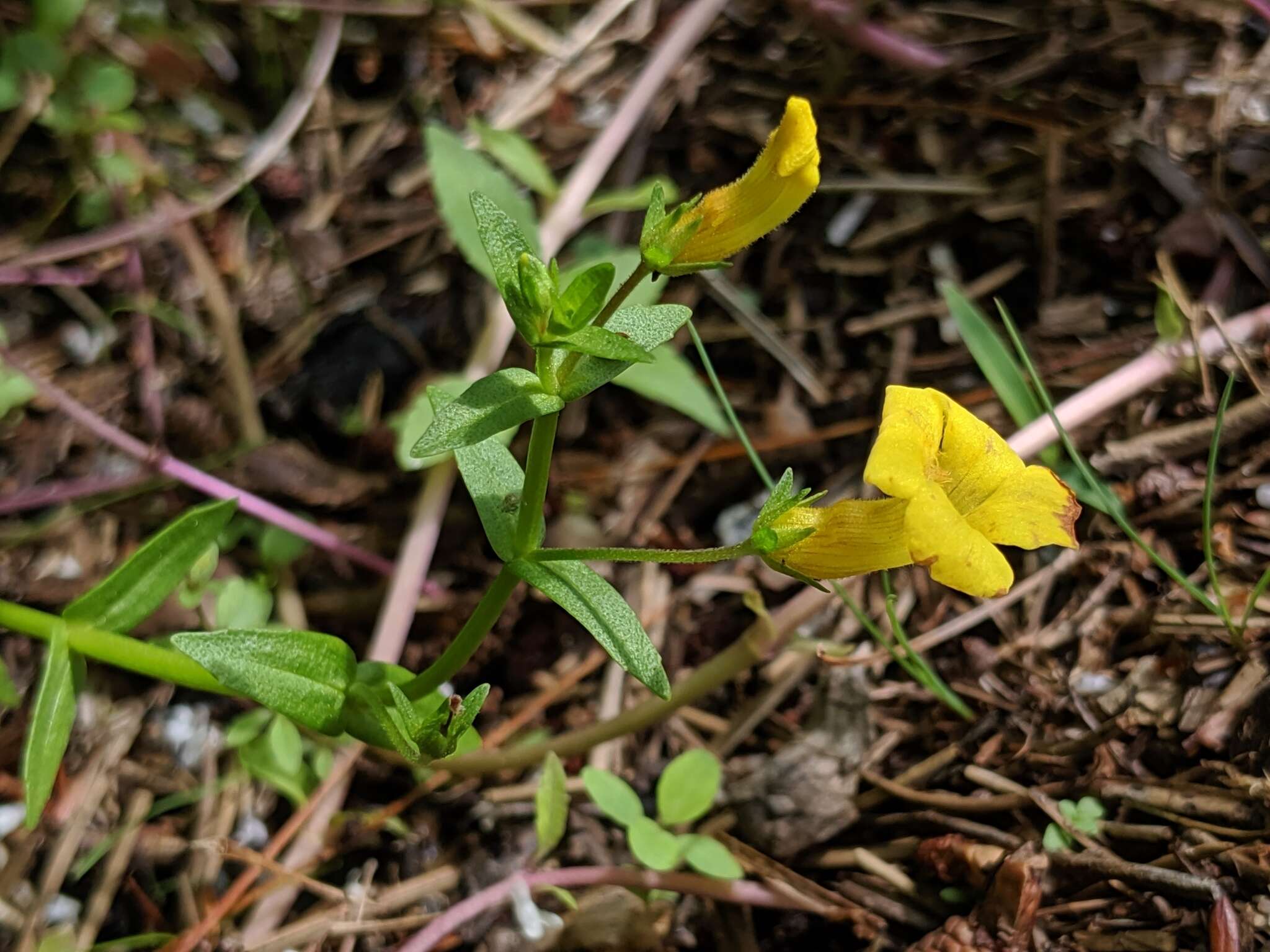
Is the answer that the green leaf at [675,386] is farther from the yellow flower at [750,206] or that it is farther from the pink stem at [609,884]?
the pink stem at [609,884]

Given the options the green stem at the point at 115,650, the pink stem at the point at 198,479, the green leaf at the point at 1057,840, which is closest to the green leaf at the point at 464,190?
the pink stem at the point at 198,479

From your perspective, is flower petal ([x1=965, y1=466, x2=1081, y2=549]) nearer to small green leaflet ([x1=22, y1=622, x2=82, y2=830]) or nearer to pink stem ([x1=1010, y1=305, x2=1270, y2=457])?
pink stem ([x1=1010, y1=305, x2=1270, y2=457])

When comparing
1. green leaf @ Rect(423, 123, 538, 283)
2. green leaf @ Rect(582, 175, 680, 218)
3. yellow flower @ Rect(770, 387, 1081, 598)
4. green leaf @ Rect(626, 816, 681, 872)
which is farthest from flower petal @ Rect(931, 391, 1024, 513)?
green leaf @ Rect(423, 123, 538, 283)

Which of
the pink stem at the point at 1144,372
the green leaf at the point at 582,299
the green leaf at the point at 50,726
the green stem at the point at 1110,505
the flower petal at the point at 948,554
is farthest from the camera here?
the pink stem at the point at 1144,372

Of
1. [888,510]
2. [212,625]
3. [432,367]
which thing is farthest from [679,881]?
[432,367]

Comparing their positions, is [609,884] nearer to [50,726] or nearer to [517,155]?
[50,726]

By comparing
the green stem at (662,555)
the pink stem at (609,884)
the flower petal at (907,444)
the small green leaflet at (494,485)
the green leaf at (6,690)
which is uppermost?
the flower petal at (907,444)

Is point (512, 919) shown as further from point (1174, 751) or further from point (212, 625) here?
point (1174, 751)
